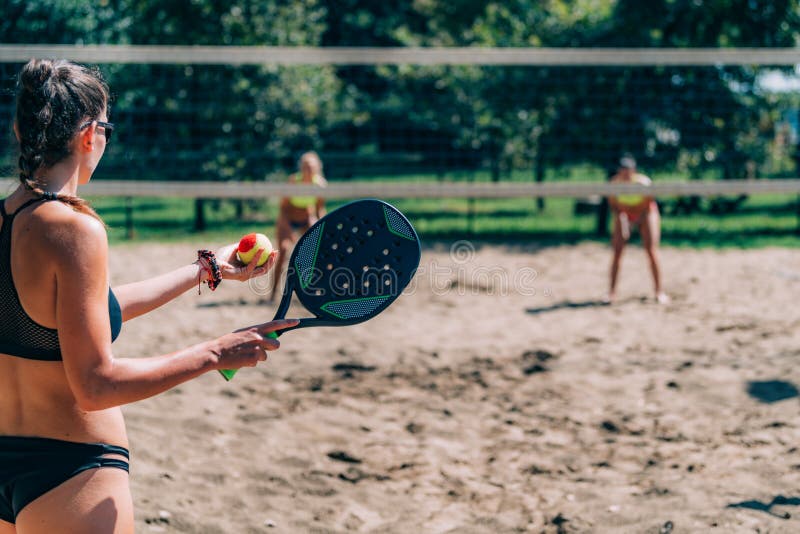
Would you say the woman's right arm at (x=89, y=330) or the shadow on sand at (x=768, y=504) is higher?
the woman's right arm at (x=89, y=330)

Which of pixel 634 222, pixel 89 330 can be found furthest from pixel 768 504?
pixel 634 222

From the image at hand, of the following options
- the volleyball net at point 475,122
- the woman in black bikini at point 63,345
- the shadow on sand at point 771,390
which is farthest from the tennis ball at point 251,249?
the volleyball net at point 475,122

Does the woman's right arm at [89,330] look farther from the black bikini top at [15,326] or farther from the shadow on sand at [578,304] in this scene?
Result: the shadow on sand at [578,304]

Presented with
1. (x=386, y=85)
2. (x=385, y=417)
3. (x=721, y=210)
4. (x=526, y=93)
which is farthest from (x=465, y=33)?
(x=385, y=417)

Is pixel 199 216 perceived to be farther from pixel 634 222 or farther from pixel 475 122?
pixel 634 222

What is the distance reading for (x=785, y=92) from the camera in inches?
472

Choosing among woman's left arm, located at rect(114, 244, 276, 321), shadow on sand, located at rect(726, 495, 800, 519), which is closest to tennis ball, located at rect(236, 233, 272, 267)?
woman's left arm, located at rect(114, 244, 276, 321)

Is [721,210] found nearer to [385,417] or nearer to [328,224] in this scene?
[385,417]

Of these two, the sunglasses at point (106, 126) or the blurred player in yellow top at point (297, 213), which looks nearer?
the sunglasses at point (106, 126)

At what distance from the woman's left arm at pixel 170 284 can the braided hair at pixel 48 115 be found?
1.33 ft

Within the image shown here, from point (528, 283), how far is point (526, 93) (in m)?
4.54

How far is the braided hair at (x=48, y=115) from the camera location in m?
1.68

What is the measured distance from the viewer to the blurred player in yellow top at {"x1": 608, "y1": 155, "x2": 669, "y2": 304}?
7.91 metres

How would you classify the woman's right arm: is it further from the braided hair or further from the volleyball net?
the volleyball net
